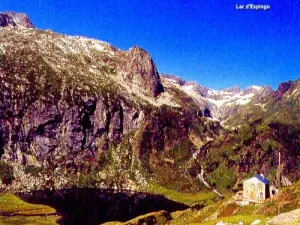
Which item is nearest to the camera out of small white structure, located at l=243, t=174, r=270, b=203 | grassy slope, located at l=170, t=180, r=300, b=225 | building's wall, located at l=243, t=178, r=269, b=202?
grassy slope, located at l=170, t=180, r=300, b=225

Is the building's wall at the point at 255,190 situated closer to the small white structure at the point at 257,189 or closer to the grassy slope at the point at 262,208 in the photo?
the small white structure at the point at 257,189

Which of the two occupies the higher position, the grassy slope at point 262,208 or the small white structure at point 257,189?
the small white structure at point 257,189

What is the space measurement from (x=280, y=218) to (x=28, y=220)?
466 ft

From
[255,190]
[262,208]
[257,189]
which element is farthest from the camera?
[257,189]

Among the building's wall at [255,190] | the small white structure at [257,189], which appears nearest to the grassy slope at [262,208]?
the building's wall at [255,190]

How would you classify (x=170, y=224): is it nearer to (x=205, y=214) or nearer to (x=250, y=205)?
(x=205, y=214)

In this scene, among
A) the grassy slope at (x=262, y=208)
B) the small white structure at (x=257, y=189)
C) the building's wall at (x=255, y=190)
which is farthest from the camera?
the small white structure at (x=257, y=189)

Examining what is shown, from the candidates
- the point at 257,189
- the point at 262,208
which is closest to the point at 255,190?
the point at 257,189

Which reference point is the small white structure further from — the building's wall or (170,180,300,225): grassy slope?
(170,180,300,225): grassy slope

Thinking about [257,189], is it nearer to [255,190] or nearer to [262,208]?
[255,190]

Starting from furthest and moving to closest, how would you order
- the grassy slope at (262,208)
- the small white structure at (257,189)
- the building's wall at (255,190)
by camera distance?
the small white structure at (257,189) → the building's wall at (255,190) → the grassy slope at (262,208)

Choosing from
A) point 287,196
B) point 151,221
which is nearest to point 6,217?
point 151,221

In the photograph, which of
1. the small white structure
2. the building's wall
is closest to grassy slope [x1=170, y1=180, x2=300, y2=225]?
the building's wall

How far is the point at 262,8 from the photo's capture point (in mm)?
56531
